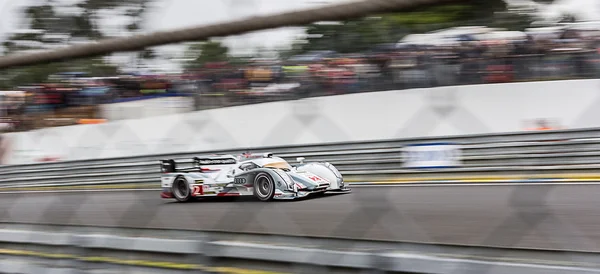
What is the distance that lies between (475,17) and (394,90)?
6.6 inches

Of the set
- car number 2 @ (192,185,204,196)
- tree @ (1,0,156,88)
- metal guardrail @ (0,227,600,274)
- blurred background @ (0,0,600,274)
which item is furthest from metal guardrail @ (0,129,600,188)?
car number 2 @ (192,185,204,196)

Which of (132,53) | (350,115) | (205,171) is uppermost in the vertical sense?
(132,53)

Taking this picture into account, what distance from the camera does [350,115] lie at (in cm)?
83

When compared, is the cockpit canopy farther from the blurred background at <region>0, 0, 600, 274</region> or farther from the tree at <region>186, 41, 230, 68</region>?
the tree at <region>186, 41, 230, 68</region>

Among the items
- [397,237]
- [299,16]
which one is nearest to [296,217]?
[397,237]

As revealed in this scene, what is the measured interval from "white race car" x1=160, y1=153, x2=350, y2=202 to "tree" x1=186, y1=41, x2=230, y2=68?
45 centimetres

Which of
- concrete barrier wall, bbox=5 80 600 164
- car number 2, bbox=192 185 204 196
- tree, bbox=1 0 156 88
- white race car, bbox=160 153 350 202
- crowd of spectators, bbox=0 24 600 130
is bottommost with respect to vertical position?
car number 2, bbox=192 185 204 196

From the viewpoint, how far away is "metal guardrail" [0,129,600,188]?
792 millimetres

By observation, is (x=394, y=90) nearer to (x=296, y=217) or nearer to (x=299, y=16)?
(x=299, y=16)

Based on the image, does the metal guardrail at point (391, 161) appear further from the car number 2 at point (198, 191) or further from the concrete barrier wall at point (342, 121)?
the car number 2 at point (198, 191)

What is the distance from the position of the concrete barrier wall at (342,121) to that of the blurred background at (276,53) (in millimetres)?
20

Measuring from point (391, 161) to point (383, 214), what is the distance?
2.7 inches

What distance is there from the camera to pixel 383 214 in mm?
743

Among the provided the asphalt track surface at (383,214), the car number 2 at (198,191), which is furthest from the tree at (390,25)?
the car number 2 at (198,191)
